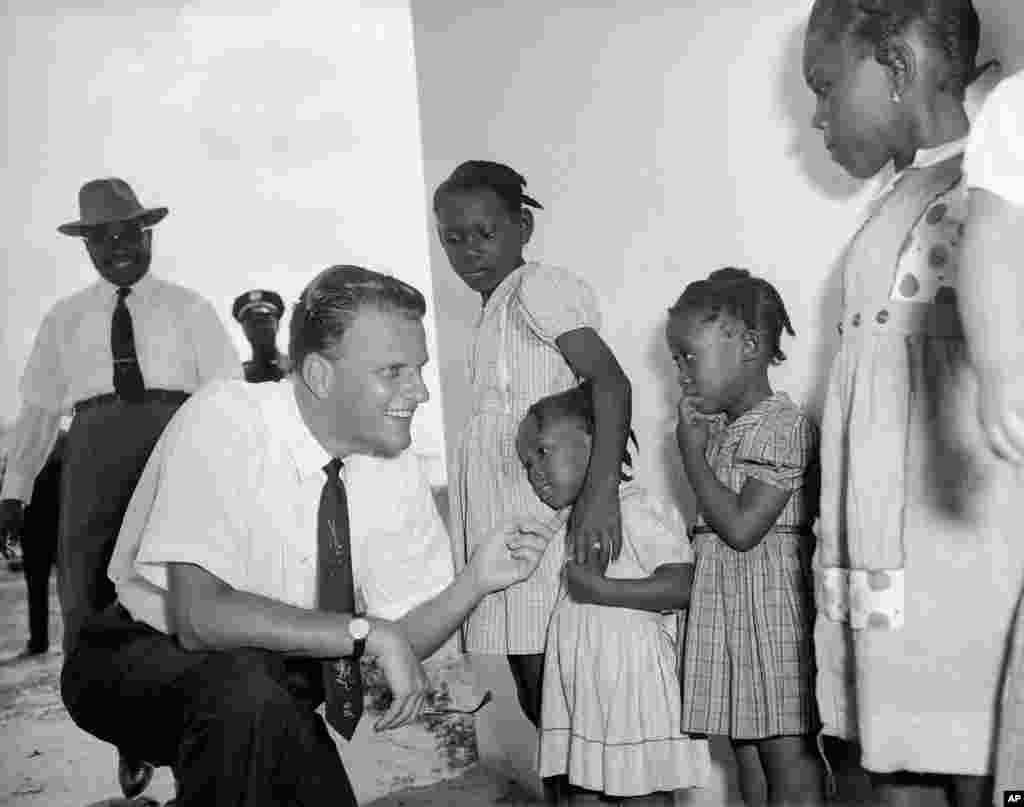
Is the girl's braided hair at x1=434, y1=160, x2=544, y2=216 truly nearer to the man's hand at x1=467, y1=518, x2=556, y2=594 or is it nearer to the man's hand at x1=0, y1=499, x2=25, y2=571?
the man's hand at x1=467, y1=518, x2=556, y2=594

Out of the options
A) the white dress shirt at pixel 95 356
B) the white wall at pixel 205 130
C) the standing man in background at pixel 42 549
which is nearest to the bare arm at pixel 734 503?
the white wall at pixel 205 130

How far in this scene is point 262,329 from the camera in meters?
2.22

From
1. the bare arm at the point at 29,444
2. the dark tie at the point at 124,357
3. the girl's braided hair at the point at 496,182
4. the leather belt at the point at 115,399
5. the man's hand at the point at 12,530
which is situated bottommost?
the man's hand at the point at 12,530

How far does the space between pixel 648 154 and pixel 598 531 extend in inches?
26.2

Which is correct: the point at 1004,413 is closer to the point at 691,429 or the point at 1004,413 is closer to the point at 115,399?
the point at 691,429

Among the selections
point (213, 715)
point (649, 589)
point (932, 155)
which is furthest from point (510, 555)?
point (932, 155)

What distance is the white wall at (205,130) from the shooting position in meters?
2.20

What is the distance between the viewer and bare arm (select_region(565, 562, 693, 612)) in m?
1.79

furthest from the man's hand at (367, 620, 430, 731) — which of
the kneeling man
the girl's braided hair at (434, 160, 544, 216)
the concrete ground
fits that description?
the girl's braided hair at (434, 160, 544, 216)

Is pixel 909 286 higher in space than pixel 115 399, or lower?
higher

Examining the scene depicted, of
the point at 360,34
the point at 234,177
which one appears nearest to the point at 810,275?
the point at 360,34

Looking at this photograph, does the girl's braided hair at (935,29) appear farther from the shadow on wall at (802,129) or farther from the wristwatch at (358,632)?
the wristwatch at (358,632)

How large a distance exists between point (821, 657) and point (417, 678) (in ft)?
1.89

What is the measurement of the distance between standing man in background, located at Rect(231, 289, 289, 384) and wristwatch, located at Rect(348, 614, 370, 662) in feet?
2.39
